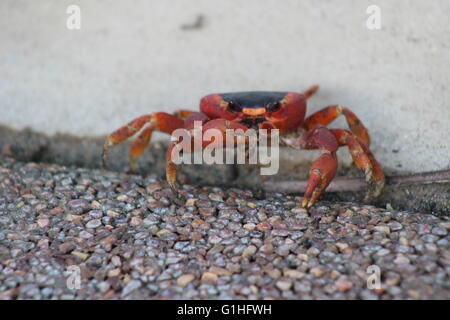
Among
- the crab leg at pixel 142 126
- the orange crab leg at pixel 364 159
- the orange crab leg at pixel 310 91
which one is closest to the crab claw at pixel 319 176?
the orange crab leg at pixel 364 159

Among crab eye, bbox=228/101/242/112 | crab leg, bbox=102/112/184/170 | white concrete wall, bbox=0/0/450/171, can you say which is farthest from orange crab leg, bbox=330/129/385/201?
crab leg, bbox=102/112/184/170

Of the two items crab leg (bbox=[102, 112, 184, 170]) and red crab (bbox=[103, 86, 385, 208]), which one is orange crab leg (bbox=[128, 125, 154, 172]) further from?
red crab (bbox=[103, 86, 385, 208])

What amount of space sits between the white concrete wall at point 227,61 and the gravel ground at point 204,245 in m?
0.81

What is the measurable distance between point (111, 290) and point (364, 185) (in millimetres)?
1636

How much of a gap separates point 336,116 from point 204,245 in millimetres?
1224

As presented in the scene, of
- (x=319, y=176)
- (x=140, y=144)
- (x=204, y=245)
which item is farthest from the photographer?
(x=140, y=144)

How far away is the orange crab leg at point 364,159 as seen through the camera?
2912 millimetres

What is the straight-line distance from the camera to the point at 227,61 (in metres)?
3.81

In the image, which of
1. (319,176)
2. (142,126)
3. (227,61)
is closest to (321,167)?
(319,176)

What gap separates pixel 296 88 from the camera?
3.67 m

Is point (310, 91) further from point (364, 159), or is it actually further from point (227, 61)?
point (364, 159)

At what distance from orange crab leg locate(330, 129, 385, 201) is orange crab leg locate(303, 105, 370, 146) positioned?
8.7 inches

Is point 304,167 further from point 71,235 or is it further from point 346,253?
point 71,235
